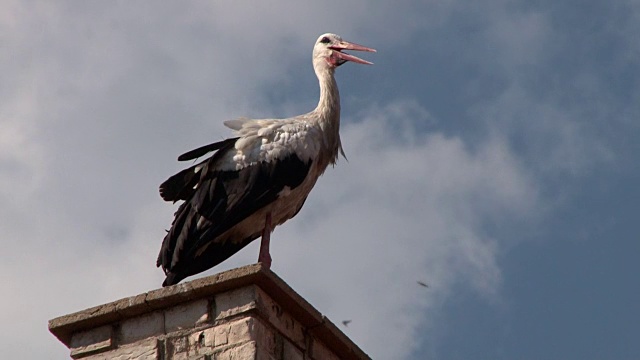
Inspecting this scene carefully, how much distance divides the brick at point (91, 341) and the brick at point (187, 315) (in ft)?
1.14

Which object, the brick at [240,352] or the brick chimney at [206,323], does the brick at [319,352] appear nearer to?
the brick chimney at [206,323]

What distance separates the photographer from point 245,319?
7668mm

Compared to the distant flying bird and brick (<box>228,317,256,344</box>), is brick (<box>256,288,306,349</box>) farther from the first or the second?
the distant flying bird

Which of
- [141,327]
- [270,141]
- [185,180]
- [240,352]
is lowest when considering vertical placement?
[240,352]

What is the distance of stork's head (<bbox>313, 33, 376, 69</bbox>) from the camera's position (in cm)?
1293

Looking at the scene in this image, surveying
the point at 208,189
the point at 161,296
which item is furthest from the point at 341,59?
the point at 161,296

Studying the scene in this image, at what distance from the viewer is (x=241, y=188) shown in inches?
441

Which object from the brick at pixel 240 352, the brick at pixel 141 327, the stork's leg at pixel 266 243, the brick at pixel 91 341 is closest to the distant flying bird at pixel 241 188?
the stork's leg at pixel 266 243

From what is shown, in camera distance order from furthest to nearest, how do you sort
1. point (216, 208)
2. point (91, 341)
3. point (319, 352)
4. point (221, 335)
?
point (216, 208)
point (319, 352)
point (91, 341)
point (221, 335)

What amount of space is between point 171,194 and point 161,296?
11.1 ft

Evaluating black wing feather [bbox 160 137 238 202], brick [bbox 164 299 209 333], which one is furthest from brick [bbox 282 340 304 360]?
black wing feather [bbox 160 137 238 202]

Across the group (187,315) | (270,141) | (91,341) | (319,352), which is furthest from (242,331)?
(270,141)

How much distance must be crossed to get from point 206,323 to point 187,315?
15cm

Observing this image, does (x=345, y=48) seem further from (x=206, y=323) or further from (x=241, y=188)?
(x=206, y=323)
